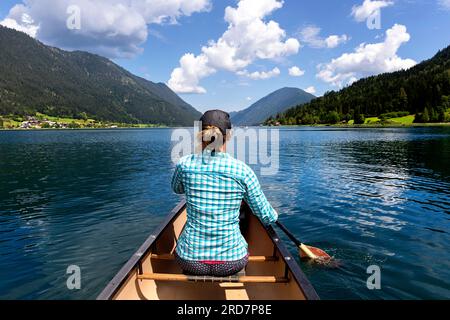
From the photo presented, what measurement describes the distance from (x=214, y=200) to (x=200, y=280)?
4.86 feet

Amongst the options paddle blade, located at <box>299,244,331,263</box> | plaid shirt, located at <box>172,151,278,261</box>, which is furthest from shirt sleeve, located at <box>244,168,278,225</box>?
paddle blade, located at <box>299,244,331,263</box>

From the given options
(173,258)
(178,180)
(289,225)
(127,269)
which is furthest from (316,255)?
(178,180)

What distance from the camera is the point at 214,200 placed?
4.91 m

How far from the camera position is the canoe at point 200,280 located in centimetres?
538

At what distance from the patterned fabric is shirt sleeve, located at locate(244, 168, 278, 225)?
0.86 m

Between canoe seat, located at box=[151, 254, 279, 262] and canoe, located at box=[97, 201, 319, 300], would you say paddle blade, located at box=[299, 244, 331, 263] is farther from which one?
canoe seat, located at box=[151, 254, 279, 262]

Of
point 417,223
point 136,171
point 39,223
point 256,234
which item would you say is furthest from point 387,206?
point 136,171

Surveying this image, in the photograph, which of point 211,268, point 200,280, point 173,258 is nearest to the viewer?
point 211,268

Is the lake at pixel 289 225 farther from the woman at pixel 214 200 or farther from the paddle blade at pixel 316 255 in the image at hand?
the woman at pixel 214 200

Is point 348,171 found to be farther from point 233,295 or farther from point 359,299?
point 233,295

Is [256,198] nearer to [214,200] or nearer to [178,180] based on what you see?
[214,200]

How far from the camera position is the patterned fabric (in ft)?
16.9

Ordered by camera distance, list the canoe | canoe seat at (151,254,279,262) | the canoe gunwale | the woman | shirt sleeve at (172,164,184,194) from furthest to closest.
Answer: canoe seat at (151,254,279,262)
the canoe
shirt sleeve at (172,164,184,194)
the canoe gunwale
the woman

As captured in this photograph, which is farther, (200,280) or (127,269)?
(127,269)
